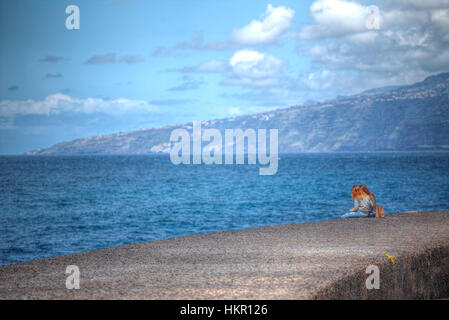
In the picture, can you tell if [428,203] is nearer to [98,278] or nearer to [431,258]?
[431,258]

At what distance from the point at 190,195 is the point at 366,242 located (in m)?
32.9

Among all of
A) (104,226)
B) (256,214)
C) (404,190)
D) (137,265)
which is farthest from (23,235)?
(404,190)

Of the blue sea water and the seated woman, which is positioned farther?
the blue sea water

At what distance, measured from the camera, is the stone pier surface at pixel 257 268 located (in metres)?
5.71

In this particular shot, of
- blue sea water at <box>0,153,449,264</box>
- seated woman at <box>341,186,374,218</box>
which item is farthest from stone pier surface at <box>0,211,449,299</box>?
blue sea water at <box>0,153,449,264</box>

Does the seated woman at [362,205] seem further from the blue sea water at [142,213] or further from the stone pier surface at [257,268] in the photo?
the blue sea water at [142,213]

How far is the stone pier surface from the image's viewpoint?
5.71m

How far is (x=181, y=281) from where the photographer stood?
20.2 ft

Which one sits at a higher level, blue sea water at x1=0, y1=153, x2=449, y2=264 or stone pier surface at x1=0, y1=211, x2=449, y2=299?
blue sea water at x1=0, y1=153, x2=449, y2=264

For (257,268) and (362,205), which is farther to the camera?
(362,205)

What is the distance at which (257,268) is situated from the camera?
6836 millimetres

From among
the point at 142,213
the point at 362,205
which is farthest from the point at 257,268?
the point at 142,213

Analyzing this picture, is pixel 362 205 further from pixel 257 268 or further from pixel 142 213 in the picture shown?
pixel 142 213

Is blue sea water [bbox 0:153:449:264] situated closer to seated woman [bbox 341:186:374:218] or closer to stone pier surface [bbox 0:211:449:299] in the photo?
seated woman [bbox 341:186:374:218]
